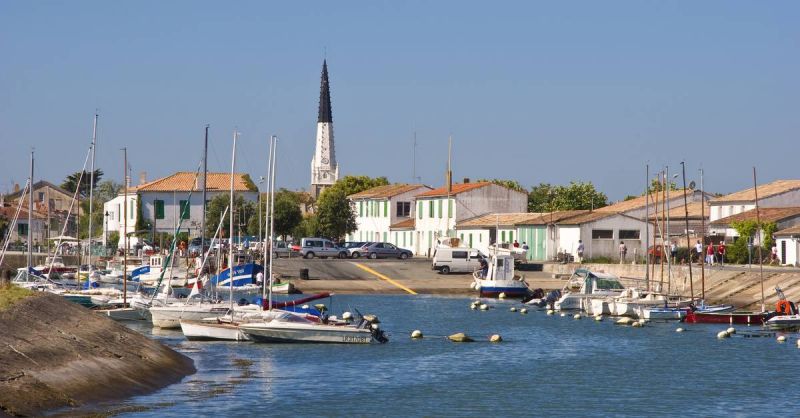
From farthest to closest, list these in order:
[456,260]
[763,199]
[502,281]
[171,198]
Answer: [171,198], [763,199], [456,260], [502,281]

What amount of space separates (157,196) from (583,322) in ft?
239

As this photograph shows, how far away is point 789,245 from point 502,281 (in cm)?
1757

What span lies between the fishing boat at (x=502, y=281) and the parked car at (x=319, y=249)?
28207 mm

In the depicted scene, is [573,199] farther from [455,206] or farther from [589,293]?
[589,293]

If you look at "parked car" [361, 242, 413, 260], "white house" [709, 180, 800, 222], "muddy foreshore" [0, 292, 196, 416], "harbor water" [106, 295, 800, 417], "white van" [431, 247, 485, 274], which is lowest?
"harbor water" [106, 295, 800, 417]

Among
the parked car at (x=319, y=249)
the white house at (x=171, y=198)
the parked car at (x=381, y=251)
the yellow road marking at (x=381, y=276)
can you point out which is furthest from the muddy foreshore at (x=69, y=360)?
the white house at (x=171, y=198)

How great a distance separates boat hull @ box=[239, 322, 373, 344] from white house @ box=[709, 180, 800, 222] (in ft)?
183

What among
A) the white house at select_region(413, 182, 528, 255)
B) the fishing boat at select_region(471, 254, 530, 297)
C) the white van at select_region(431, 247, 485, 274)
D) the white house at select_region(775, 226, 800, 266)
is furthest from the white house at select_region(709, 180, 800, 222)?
the fishing boat at select_region(471, 254, 530, 297)

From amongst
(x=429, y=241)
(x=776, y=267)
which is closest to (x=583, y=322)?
(x=776, y=267)

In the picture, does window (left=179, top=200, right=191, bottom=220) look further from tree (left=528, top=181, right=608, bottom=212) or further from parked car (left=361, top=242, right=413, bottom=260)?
tree (left=528, top=181, right=608, bottom=212)

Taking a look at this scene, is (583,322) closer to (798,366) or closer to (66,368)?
(798,366)

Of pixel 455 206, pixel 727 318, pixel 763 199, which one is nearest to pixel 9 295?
pixel 727 318

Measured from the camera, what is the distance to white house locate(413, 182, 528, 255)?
109 metres

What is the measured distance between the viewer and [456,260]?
8731cm
